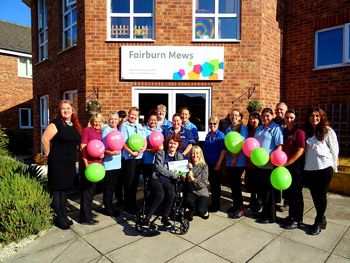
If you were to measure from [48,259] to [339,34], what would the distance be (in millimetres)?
8120

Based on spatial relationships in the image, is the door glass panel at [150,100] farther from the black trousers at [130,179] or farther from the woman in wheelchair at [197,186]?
the woman in wheelchair at [197,186]

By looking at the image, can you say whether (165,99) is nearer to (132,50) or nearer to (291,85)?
(132,50)

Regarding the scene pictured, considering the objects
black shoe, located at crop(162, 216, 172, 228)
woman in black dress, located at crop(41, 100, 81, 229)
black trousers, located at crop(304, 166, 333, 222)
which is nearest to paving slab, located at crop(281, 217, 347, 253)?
black trousers, located at crop(304, 166, 333, 222)

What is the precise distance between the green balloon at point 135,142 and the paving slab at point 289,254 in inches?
87.9

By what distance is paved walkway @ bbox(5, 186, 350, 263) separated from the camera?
2.80 metres

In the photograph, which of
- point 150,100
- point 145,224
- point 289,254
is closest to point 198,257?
point 145,224

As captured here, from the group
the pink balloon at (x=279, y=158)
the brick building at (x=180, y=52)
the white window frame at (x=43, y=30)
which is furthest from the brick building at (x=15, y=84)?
the pink balloon at (x=279, y=158)

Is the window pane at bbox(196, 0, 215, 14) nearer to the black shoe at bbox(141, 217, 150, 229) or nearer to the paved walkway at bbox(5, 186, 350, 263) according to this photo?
the paved walkway at bbox(5, 186, 350, 263)

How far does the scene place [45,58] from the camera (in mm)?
8797

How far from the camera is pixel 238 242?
10.3 feet

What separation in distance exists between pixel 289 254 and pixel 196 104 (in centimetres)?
420

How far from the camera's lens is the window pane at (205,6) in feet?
20.5

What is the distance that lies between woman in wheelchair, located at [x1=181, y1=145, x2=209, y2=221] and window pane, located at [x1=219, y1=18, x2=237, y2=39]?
393cm

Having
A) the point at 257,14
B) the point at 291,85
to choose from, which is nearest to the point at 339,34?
the point at 291,85
